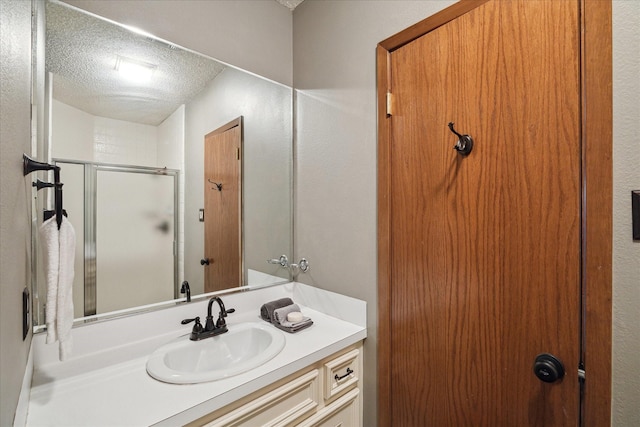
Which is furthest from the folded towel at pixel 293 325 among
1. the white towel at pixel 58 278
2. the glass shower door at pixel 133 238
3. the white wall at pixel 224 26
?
the white wall at pixel 224 26

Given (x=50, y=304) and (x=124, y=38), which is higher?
(x=124, y=38)

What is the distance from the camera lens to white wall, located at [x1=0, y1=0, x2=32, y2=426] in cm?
54

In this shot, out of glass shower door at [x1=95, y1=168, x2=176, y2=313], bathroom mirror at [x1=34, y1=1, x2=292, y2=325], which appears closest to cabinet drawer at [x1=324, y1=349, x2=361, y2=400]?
bathroom mirror at [x1=34, y1=1, x2=292, y2=325]

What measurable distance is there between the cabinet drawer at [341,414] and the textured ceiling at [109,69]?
1382 millimetres

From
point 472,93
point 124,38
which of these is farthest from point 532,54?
point 124,38

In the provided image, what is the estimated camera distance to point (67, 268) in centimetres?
80

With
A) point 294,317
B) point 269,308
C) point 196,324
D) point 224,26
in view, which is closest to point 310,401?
point 294,317

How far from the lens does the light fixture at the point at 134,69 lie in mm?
1143

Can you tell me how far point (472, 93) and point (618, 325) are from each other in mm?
774

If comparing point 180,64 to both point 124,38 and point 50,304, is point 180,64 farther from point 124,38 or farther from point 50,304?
point 50,304

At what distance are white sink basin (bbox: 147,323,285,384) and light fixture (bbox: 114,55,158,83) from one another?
3.58ft

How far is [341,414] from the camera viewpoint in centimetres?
124

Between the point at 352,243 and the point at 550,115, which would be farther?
the point at 352,243

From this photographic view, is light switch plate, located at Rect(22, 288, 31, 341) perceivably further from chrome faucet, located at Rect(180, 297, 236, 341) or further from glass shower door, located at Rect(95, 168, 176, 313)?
chrome faucet, located at Rect(180, 297, 236, 341)
